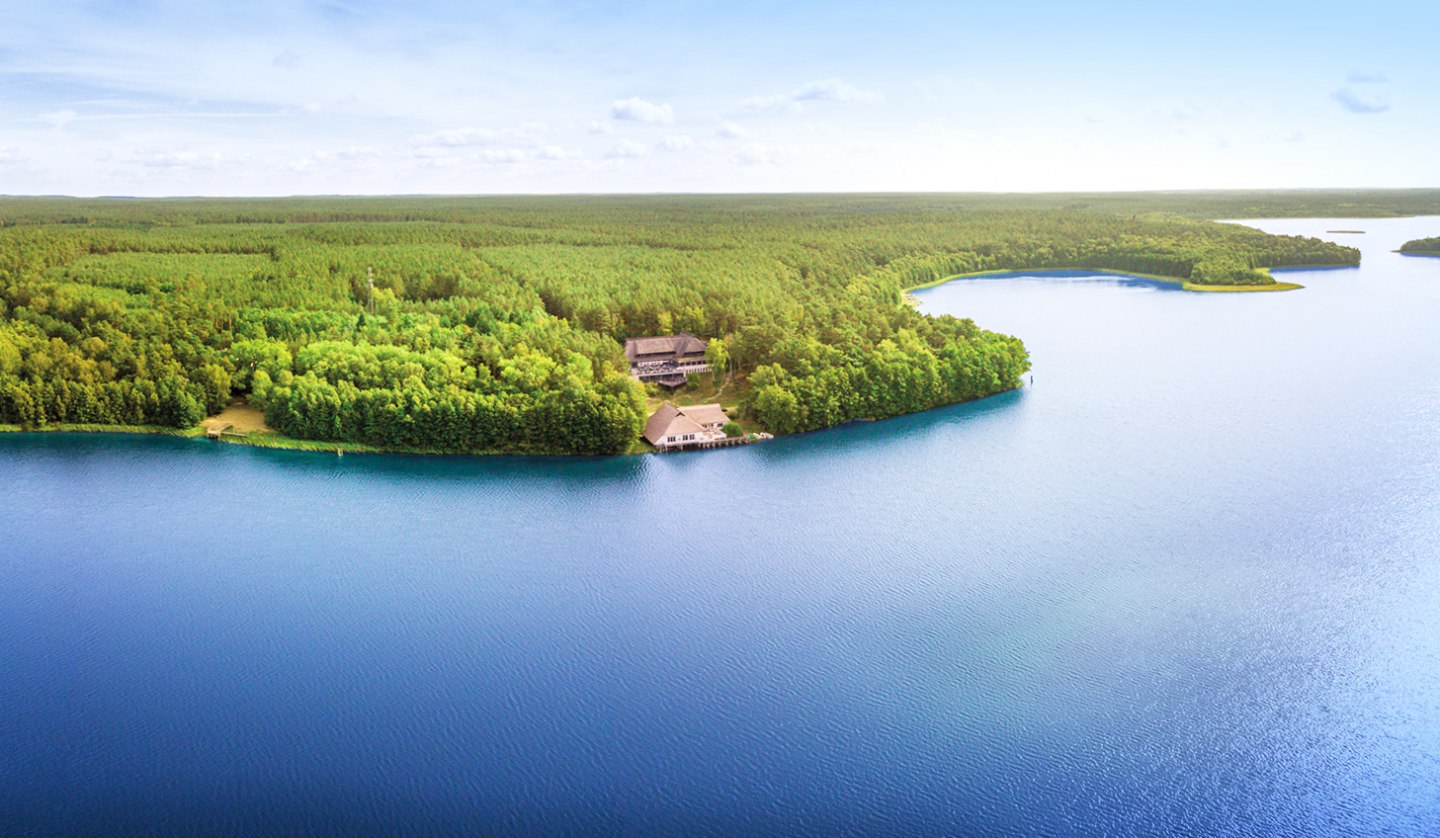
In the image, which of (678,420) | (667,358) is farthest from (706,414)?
(667,358)

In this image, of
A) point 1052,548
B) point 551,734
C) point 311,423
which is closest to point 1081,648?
point 1052,548

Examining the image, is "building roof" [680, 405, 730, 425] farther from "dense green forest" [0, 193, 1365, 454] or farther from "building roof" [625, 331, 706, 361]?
"building roof" [625, 331, 706, 361]

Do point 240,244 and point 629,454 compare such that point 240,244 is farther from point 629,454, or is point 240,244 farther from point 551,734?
point 551,734

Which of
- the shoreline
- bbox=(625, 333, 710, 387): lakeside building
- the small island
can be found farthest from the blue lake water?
the small island

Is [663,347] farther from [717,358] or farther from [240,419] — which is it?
[240,419]

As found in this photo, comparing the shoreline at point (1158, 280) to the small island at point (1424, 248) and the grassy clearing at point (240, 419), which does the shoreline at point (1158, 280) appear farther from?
the grassy clearing at point (240, 419)

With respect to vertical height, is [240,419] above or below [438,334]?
below
